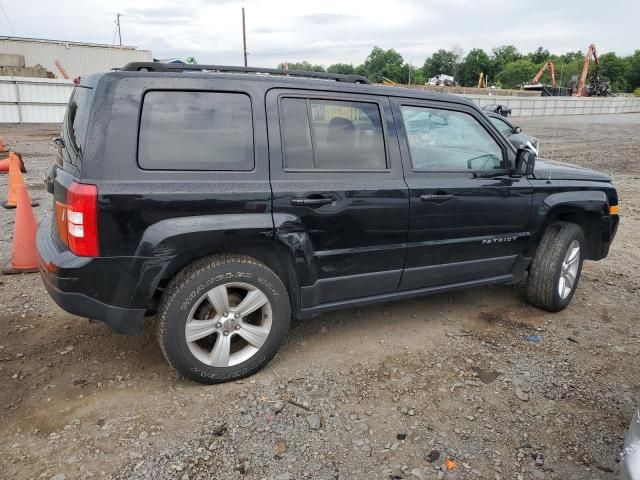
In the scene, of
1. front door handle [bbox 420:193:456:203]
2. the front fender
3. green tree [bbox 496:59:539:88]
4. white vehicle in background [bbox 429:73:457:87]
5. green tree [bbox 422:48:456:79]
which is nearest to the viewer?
front door handle [bbox 420:193:456:203]

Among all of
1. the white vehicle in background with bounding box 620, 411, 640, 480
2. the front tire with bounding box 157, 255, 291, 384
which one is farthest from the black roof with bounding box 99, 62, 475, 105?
the white vehicle in background with bounding box 620, 411, 640, 480

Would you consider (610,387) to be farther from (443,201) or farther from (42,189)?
(42,189)

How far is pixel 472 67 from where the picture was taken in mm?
115000

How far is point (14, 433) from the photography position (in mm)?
2678

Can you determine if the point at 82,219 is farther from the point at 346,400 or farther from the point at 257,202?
the point at 346,400

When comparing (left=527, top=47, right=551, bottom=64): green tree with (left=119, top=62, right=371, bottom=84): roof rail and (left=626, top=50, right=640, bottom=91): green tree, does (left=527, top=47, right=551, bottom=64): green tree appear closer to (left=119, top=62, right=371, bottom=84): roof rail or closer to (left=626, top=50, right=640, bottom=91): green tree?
(left=626, top=50, right=640, bottom=91): green tree

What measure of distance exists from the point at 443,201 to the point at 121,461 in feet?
8.53

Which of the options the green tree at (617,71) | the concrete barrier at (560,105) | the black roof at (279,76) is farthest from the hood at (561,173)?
the green tree at (617,71)

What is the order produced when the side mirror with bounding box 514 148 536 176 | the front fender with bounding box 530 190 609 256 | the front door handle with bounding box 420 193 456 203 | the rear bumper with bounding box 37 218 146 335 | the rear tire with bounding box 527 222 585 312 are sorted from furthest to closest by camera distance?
the rear tire with bounding box 527 222 585 312 → the front fender with bounding box 530 190 609 256 → the side mirror with bounding box 514 148 536 176 → the front door handle with bounding box 420 193 456 203 → the rear bumper with bounding box 37 218 146 335

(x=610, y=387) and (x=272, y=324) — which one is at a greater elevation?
(x=272, y=324)

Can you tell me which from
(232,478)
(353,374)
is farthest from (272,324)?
(232,478)

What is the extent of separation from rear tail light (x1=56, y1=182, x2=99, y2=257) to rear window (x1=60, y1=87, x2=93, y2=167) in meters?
0.20

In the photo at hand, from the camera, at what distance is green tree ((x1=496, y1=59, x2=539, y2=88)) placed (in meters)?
97.6

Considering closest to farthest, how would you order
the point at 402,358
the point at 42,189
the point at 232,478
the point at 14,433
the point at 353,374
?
the point at 232,478 → the point at 14,433 → the point at 353,374 → the point at 402,358 → the point at 42,189
